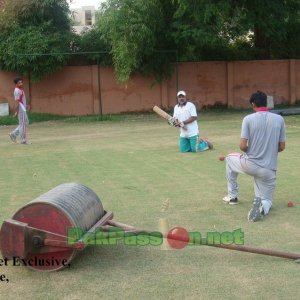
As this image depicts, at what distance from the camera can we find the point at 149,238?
5.71 meters

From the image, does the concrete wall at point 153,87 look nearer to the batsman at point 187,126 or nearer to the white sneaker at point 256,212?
the batsman at point 187,126

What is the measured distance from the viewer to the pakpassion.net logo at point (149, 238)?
5.02 m

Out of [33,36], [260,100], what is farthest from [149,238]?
[33,36]

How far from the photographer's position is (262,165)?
22.3ft

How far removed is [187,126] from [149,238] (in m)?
6.84

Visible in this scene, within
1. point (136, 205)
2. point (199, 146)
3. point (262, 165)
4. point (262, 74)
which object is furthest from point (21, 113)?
point (262, 74)

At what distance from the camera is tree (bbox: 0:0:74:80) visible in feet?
75.3

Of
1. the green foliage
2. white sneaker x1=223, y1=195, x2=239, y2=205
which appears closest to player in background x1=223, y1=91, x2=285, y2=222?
white sneaker x1=223, y1=195, x2=239, y2=205

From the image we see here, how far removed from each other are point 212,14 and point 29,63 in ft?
24.1

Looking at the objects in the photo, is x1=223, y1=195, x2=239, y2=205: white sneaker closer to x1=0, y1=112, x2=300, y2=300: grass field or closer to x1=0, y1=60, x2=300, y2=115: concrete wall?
x1=0, y1=112, x2=300, y2=300: grass field

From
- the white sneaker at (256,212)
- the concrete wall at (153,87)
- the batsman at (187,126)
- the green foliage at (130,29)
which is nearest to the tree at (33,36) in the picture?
the concrete wall at (153,87)

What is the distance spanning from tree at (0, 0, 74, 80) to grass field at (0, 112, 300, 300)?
341 inches

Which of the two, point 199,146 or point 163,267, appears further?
point 199,146

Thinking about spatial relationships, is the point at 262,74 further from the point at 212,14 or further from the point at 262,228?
the point at 262,228
